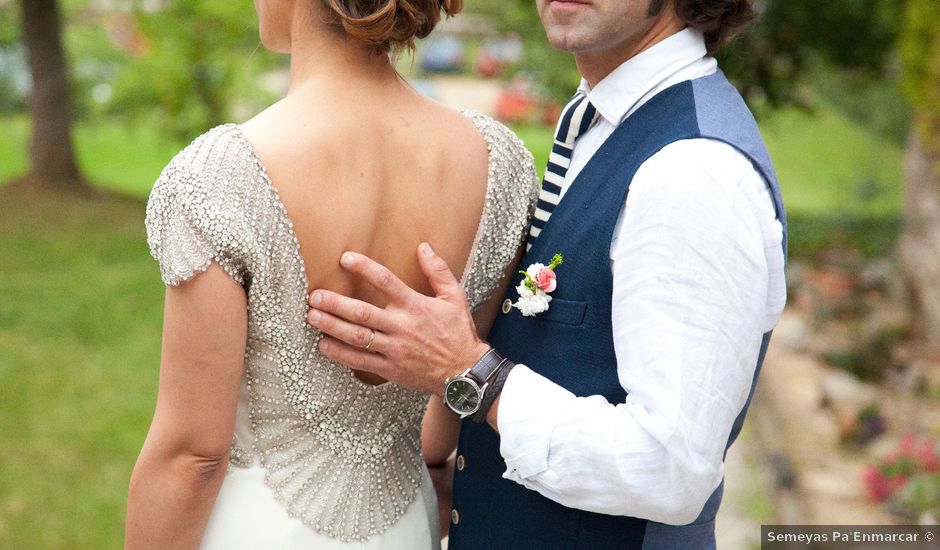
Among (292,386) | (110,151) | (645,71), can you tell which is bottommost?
(110,151)

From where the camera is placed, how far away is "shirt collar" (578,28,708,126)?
1.73m

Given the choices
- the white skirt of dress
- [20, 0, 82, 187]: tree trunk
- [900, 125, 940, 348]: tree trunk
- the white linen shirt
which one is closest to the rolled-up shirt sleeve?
the white linen shirt

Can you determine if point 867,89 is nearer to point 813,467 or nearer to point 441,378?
point 813,467

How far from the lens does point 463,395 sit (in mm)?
1636

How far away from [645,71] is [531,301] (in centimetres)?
44

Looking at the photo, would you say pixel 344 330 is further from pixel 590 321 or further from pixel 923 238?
pixel 923 238

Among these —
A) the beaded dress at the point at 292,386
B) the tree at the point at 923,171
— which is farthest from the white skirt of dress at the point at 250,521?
the tree at the point at 923,171

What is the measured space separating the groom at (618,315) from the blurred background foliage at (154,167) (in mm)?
552

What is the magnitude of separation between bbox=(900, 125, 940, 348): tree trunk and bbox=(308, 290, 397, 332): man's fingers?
5.27 meters

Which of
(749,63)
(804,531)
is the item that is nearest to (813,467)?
(804,531)

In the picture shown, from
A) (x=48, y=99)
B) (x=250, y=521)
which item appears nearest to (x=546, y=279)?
(x=250, y=521)

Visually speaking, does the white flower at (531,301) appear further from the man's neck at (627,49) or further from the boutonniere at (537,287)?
the man's neck at (627,49)

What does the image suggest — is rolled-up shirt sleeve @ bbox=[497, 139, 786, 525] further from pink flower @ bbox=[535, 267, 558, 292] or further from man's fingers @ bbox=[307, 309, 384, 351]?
man's fingers @ bbox=[307, 309, 384, 351]

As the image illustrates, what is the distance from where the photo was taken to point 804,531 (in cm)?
431
